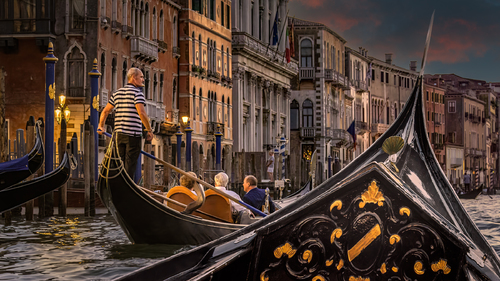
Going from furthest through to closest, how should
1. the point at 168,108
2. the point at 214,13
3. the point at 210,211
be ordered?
the point at 214,13
the point at 168,108
the point at 210,211

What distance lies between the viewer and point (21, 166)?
29.9ft

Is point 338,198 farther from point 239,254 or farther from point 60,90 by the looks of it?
point 60,90

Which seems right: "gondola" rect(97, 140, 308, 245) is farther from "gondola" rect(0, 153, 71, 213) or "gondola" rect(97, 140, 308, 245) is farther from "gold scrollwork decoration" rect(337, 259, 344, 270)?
"gold scrollwork decoration" rect(337, 259, 344, 270)

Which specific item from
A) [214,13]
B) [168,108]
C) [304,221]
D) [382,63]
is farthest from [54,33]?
[382,63]

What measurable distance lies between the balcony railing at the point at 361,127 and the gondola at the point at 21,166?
32.0m

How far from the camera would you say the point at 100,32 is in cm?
1675

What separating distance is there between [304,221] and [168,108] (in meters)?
18.1

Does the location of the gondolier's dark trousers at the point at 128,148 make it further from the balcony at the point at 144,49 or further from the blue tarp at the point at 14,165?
the balcony at the point at 144,49

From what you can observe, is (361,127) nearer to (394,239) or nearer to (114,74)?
(114,74)

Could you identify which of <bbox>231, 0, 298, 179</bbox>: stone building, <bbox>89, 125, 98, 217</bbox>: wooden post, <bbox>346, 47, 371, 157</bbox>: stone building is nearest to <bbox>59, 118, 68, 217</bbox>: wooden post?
<bbox>89, 125, 98, 217</bbox>: wooden post

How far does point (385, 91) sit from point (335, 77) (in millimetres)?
10014

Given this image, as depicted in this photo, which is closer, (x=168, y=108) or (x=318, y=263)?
(x=318, y=263)

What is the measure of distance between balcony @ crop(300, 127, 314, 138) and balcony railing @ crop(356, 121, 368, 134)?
248 inches

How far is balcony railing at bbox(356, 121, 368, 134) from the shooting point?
40.6 m
